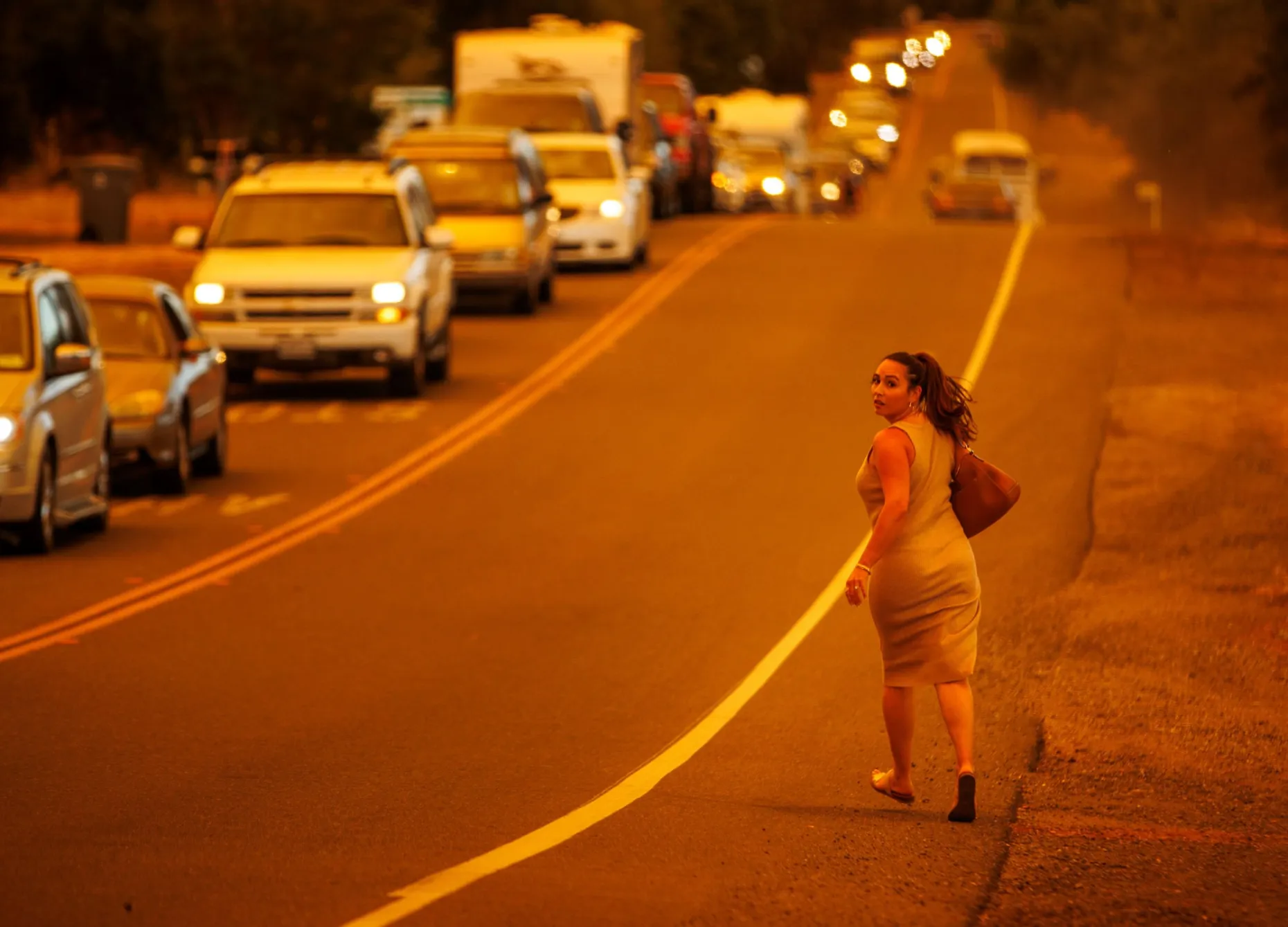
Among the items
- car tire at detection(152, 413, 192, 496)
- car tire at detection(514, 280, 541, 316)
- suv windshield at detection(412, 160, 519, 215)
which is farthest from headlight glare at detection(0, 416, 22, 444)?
car tire at detection(514, 280, 541, 316)

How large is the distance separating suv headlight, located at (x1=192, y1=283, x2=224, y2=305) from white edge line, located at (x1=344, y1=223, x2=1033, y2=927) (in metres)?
9.62

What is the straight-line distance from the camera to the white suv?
24219 mm

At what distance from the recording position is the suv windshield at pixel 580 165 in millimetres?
36531

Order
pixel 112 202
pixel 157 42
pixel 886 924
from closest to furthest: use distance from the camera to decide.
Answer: pixel 886 924 → pixel 112 202 → pixel 157 42

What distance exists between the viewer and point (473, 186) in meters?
31.4

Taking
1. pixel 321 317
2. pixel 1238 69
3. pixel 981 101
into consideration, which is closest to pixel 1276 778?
pixel 321 317

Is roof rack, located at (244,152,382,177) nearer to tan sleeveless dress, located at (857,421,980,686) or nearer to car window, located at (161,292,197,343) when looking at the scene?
car window, located at (161,292,197,343)

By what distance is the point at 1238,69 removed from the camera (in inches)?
2464

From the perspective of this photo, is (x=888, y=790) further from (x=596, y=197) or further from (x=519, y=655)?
(x=596, y=197)

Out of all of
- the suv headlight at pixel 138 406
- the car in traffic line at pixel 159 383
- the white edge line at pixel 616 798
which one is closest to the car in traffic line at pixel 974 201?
the car in traffic line at pixel 159 383

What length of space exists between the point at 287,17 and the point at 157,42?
8445 millimetres

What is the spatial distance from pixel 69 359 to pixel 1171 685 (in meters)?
7.44

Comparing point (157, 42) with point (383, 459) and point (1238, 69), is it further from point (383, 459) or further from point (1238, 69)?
point (383, 459)

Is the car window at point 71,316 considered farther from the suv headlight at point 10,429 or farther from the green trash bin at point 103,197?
the green trash bin at point 103,197
